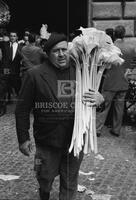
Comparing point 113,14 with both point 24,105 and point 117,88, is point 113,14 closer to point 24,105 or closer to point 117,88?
point 117,88

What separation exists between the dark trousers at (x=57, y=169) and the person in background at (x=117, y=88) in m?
3.18

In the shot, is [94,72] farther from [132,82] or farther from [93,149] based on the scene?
[132,82]

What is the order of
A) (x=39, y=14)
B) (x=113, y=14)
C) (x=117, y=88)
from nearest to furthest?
(x=117, y=88), (x=113, y=14), (x=39, y=14)

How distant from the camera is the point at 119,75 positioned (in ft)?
24.9

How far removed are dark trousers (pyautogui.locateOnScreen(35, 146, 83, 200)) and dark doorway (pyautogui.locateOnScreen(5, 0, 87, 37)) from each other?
1089 centimetres

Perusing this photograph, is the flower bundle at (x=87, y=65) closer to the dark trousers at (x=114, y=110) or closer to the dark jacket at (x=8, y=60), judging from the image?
the dark trousers at (x=114, y=110)

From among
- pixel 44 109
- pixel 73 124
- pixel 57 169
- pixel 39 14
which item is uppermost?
pixel 39 14

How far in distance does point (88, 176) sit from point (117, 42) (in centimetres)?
292

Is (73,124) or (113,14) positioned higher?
(113,14)

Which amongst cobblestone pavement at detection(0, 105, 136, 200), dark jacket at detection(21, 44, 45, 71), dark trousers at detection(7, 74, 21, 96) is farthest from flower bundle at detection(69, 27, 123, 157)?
dark trousers at detection(7, 74, 21, 96)

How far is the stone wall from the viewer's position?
33.0 ft

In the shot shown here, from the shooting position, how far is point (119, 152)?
6.60 meters

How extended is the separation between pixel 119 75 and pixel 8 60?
271cm

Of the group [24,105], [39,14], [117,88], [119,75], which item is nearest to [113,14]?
[119,75]
